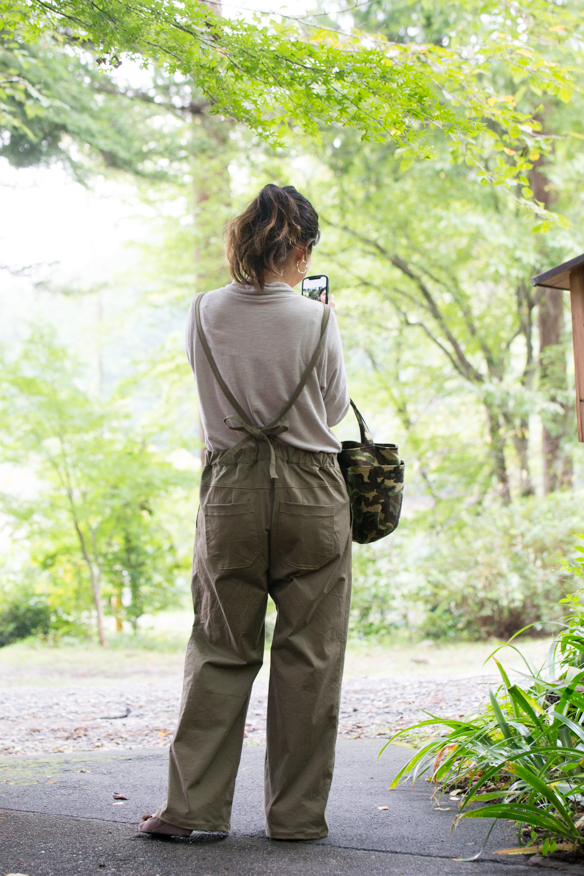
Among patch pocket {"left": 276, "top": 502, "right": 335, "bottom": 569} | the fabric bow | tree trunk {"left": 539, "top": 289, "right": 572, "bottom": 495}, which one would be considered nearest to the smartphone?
the fabric bow

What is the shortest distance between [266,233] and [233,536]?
0.84 m

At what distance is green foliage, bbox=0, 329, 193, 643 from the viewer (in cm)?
841

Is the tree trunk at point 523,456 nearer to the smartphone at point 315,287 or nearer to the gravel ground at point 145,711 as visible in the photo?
the gravel ground at point 145,711

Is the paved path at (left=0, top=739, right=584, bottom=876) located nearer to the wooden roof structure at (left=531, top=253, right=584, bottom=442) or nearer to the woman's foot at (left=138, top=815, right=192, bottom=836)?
the woman's foot at (left=138, top=815, right=192, bottom=836)

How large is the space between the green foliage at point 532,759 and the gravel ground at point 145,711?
106 cm

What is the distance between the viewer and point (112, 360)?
2678 cm

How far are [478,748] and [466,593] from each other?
18.4 feet

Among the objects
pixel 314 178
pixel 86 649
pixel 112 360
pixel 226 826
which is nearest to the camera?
pixel 226 826

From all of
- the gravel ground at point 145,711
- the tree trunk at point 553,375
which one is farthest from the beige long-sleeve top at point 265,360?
the tree trunk at point 553,375

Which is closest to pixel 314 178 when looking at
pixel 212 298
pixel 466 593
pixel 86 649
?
pixel 466 593

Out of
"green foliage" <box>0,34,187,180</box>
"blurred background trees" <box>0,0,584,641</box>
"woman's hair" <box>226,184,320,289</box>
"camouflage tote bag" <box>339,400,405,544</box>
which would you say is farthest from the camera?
"blurred background trees" <box>0,0,584,641</box>

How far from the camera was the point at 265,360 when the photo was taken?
1.92m

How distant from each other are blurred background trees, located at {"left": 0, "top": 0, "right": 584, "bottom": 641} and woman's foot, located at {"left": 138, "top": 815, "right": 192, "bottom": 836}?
5.91 m

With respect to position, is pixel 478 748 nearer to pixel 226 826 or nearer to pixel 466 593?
pixel 226 826
